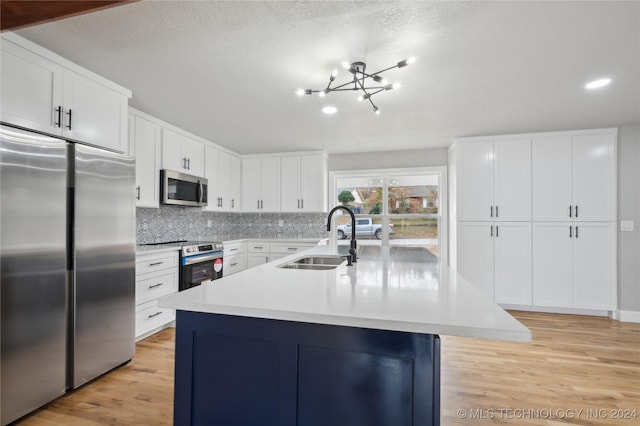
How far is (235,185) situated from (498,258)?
13.4 ft

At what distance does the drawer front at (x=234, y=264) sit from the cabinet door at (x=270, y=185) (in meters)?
0.92

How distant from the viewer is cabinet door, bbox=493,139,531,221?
3967mm

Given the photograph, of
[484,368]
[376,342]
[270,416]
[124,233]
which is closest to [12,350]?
[124,233]

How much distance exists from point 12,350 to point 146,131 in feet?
7.34

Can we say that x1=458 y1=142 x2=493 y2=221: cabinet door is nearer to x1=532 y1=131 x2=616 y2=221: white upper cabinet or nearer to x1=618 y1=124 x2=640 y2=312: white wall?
x1=532 y1=131 x2=616 y2=221: white upper cabinet

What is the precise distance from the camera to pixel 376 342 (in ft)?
3.47

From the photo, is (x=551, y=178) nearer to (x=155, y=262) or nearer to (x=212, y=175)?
(x=212, y=175)

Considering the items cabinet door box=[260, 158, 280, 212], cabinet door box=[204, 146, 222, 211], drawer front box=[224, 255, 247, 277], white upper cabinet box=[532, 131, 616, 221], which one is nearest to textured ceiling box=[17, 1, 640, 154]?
white upper cabinet box=[532, 131, 616, 221]

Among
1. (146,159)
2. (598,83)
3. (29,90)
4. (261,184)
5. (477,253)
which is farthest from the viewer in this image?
(261,184)

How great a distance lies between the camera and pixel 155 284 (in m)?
3.01

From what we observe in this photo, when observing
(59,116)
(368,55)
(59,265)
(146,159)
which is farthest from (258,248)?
(368,55)

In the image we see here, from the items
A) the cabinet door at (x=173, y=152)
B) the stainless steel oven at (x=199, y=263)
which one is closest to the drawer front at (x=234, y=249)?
the stainless steel oven at (x=199, y=263)

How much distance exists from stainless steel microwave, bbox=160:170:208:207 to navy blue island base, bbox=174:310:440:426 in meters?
Answer: 2.54

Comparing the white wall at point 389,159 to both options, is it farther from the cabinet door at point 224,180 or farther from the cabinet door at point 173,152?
the cabinet door at point 173,152
